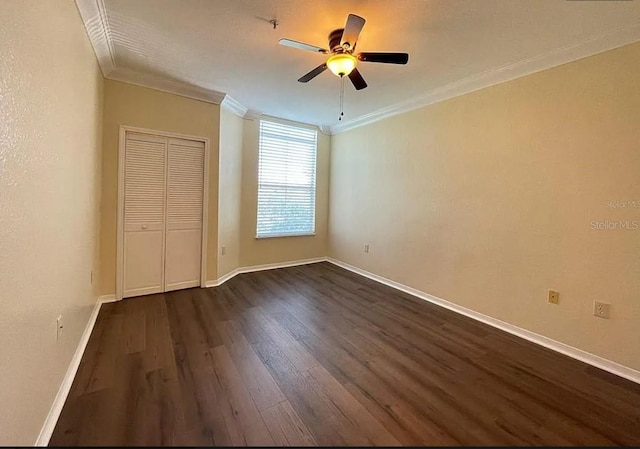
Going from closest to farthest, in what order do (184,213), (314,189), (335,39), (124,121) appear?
(335,39) < (124,121) < (184,213) < (314,189)

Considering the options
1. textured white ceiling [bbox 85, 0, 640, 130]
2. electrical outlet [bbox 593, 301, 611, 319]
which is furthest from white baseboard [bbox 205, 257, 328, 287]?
electrical outlet [bbox 593, 301, 611, 319]

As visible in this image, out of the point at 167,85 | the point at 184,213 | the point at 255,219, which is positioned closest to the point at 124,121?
the point at 167,85

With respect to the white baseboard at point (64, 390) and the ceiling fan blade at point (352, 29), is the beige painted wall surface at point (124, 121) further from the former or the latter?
the ceiling fan blade at point (352, 29)

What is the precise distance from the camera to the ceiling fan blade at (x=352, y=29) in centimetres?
170

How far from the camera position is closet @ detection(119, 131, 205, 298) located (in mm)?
3109

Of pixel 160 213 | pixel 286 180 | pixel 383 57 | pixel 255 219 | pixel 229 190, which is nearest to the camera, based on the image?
pixel 383 57

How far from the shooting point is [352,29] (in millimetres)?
1819

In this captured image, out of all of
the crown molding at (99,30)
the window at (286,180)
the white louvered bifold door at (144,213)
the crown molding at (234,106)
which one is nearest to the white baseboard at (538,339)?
the window at (286,180)

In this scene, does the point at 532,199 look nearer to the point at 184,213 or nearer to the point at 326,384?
the point at 326,384

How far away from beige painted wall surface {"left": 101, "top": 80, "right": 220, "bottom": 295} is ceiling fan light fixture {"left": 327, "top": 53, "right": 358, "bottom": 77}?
207 centimetres

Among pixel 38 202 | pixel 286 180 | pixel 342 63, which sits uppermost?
pixel 342 63

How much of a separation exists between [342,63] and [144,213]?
2706 mm

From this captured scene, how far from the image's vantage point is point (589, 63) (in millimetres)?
2150

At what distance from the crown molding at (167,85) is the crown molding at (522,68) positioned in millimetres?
2250
